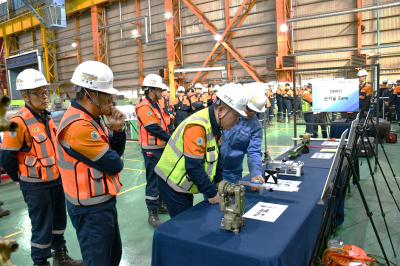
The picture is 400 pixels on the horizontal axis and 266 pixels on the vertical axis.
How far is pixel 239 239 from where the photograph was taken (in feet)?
5.71

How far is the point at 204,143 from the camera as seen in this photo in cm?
214

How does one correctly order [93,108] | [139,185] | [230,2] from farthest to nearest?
[230,2]
[139,185]
[93,108]

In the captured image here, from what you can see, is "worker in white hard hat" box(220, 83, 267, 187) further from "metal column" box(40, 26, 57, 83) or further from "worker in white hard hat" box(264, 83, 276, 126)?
"metal column" box(40, 26, 57, 83)

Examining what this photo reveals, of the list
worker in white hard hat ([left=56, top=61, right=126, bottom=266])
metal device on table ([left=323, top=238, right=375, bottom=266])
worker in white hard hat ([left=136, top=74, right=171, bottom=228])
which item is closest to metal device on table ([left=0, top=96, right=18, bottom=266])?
worker in white hard hat ([left=56, top=61, right=126, bottom=266])

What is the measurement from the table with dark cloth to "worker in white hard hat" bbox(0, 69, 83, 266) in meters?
1.41

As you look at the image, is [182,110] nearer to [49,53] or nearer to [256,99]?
[256,99]

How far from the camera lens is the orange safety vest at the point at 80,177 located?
1885 mm

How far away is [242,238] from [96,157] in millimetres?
1059

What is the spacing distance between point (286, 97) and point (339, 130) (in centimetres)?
757

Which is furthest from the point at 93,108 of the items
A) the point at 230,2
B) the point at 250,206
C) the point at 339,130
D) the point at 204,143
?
the point at 230,2

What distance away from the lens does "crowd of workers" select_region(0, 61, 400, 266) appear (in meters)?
1.89

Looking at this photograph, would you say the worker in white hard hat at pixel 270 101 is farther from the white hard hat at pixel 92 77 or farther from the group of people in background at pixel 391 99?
the white hard hat at pixel 92 77

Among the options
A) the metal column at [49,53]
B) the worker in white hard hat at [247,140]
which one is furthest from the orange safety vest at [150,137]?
the metal column at [49,53]

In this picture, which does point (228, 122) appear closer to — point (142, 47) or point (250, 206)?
point (250, 206)
